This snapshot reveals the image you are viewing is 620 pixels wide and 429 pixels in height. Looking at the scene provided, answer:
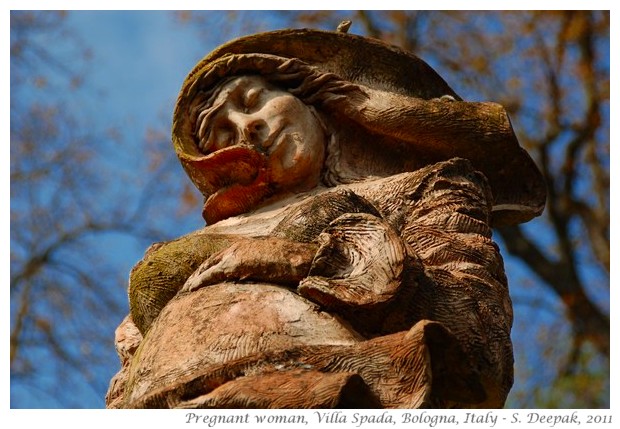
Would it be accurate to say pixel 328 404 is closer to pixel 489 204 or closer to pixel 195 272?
pixel 195 272

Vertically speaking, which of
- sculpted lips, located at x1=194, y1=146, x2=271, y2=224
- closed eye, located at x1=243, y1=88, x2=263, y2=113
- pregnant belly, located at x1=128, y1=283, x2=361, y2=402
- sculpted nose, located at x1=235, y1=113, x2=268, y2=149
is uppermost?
closed eye, located at x1=243, y1=88, x2=263, y2=113

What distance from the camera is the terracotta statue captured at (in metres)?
4.12

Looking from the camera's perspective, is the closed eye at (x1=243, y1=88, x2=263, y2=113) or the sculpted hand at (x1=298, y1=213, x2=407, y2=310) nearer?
the sculpted hand at (x1=298, y1=213, x2=407, y2=310)

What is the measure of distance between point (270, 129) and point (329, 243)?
34.5 inches

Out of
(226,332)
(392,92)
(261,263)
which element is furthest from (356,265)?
(392,92)

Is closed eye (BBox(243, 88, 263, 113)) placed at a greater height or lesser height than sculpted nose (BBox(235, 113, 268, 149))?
greater

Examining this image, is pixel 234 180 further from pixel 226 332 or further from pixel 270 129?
pixel 226 332

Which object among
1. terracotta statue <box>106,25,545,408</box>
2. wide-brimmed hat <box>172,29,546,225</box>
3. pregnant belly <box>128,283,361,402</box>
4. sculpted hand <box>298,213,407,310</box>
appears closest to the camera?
terracotta statue <box>106,25,545,408</box>

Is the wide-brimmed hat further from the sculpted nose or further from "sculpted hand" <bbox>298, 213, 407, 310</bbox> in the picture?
"sculpted hand" <bbox>298, 213, 407, 310</bbox>

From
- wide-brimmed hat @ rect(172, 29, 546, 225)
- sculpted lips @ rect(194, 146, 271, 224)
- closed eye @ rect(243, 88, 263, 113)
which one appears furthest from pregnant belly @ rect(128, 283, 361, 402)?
closed eye @ rect(243, 88, 263, 113)

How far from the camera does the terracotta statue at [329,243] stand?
4.12 meters

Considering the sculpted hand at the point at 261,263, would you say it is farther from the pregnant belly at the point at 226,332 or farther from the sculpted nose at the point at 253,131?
the sculpted nose at the point at 253,131

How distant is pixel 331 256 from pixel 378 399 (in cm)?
61

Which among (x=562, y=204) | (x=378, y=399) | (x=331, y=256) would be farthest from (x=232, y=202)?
(x=562, y=204)
